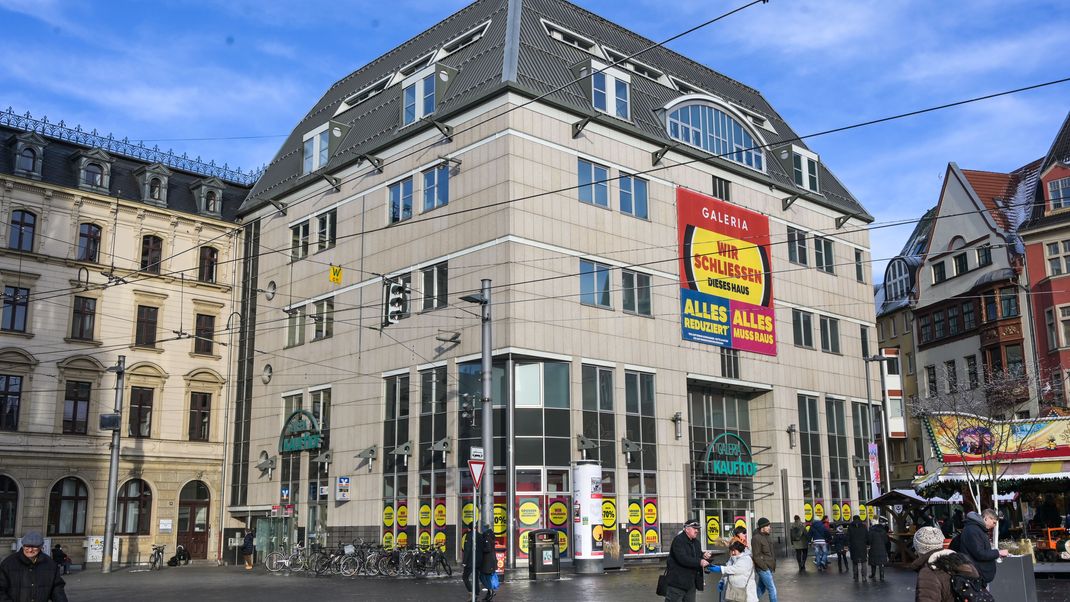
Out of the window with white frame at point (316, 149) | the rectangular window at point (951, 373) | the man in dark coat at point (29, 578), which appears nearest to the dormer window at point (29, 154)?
the window with white frame at point (316, 149)

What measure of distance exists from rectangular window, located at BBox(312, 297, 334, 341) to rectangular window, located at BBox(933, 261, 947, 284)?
141ft

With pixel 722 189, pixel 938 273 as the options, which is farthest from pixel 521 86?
pixel 938 273

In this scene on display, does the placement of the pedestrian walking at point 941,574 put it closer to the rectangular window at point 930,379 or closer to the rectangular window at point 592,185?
the rectangular window at point 592,185

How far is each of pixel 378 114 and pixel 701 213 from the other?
1503 centimetres

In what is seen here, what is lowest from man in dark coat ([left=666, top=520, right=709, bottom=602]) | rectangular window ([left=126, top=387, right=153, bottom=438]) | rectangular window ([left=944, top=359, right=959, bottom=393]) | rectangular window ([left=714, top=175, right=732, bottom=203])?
man in dark coat ([left=666, top=520, right=709, bottom=602])

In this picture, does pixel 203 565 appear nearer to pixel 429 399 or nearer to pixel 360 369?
pixel 360 369

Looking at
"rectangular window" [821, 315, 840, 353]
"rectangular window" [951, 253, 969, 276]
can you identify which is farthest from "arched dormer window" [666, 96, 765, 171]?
"rectangular window" [951, 253, 969, 276]

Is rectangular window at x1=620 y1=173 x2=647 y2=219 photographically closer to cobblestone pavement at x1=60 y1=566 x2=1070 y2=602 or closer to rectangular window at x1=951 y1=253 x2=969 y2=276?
cobblestone pavement at x1=60 y1=566 x2=1070 y2=602

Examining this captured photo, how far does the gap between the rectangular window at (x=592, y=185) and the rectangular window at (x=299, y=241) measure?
49.0ft

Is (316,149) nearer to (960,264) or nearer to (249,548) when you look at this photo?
(249,548)

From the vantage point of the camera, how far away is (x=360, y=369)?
137ft

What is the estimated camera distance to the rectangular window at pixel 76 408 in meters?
45.7

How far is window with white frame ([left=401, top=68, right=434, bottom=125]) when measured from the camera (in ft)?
135

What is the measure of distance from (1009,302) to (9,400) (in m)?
53.5
